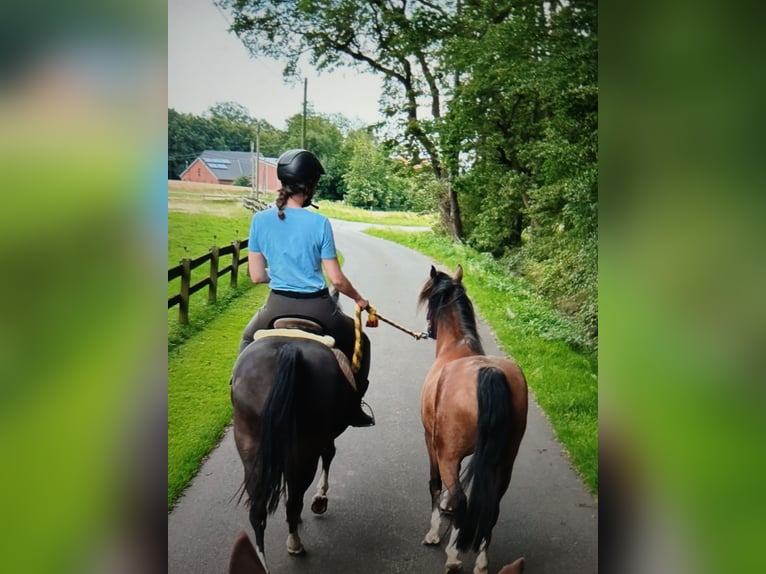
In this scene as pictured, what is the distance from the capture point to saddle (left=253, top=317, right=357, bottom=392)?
2.16 metres

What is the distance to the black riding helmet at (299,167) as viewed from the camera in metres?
2.28

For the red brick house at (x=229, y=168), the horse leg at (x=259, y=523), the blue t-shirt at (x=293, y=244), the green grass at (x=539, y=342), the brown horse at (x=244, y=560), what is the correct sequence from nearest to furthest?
the brown horse at (x=244, y=560), the horse leg at (x=259, y=523), the blue t-shirt at (x=293, y=244), the red brick house at (x=229, y=168), the green grass at (x=539, y=342)

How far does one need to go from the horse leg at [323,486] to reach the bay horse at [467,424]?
0.40m

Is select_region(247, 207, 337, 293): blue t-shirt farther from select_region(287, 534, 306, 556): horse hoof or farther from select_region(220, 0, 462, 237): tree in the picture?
select_region(287, 534, 306, 556): horse hoof

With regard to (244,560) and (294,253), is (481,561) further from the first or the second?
(294,253)

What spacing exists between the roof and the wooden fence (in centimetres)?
29

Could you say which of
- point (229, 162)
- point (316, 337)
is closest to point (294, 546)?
point (316, 337)

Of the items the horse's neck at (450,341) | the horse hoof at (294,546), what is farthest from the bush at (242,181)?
the horse hoof at (294,546)

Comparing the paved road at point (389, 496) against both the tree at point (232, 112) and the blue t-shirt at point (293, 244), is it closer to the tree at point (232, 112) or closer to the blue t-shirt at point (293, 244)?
the blue t-shirt at point (293, 244)
